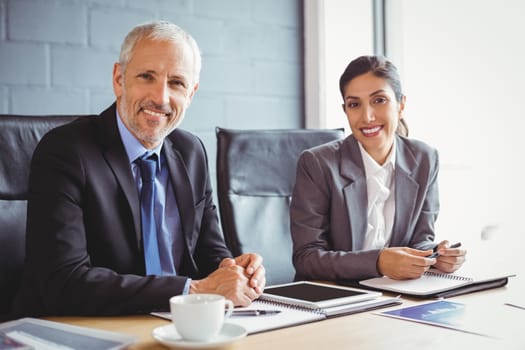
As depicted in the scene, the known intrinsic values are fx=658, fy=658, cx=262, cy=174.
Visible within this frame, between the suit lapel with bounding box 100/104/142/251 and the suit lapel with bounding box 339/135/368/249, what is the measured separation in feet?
2.00

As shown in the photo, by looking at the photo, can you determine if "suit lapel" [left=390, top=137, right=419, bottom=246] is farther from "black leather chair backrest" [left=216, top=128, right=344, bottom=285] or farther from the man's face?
the man's face

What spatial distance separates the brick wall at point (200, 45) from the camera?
2.04m

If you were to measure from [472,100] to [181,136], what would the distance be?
1.71m

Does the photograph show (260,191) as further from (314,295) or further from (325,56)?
(325,56)

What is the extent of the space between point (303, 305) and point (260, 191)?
0.81 meters

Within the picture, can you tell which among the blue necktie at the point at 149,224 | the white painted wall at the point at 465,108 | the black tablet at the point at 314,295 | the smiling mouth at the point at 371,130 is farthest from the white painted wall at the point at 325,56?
the black tablet at the point at 314,295

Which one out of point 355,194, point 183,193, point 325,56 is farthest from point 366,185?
point 325,56

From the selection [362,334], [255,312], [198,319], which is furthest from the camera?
[255,312]

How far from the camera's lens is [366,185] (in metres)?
1.84

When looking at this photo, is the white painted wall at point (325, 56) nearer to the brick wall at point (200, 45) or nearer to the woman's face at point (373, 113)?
the brick wall at point (200, 45)

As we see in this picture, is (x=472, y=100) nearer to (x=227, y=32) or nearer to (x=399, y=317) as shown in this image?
(x=227, y=32)

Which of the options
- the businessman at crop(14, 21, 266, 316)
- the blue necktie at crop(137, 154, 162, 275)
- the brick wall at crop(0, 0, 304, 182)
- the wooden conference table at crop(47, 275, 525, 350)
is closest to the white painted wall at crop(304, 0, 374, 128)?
the brick wall at crop(0, 0, 304, 182)

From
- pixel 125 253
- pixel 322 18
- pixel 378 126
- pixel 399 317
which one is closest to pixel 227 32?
pixel 322 18

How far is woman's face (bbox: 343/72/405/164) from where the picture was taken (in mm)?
1912
